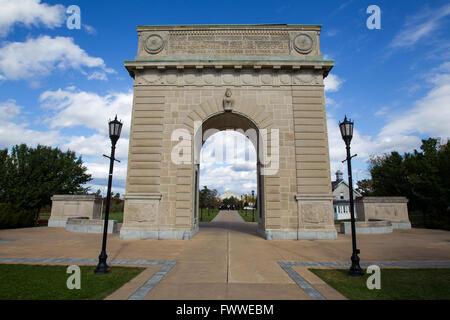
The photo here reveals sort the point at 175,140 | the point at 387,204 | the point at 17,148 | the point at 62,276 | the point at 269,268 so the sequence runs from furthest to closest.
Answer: the point at 17,148 < the point at 387,204 < the point at 175,140 < the point at 269,268 < the point at 62,276

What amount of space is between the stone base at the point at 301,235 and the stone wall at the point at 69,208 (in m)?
14.6

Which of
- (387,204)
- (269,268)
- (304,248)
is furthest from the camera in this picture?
(387,204)

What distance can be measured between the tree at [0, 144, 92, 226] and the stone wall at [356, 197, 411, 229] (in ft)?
94.2

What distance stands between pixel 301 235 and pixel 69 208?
17.8m

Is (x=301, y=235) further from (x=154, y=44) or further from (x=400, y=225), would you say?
(x=154, y=44)

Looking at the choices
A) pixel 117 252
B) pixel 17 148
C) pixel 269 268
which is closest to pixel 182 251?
pixel 117 252

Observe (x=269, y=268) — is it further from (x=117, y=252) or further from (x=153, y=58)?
(x=153, y=58)

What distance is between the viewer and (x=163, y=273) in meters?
6.58

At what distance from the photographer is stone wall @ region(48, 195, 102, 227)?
1909 centimetres

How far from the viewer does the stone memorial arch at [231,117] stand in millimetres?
13328

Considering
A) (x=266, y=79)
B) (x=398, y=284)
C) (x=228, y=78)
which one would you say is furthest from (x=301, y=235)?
(x=228, y=78)

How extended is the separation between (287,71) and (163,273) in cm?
1324

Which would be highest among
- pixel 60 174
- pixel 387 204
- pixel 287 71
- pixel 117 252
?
pixel 287 71
